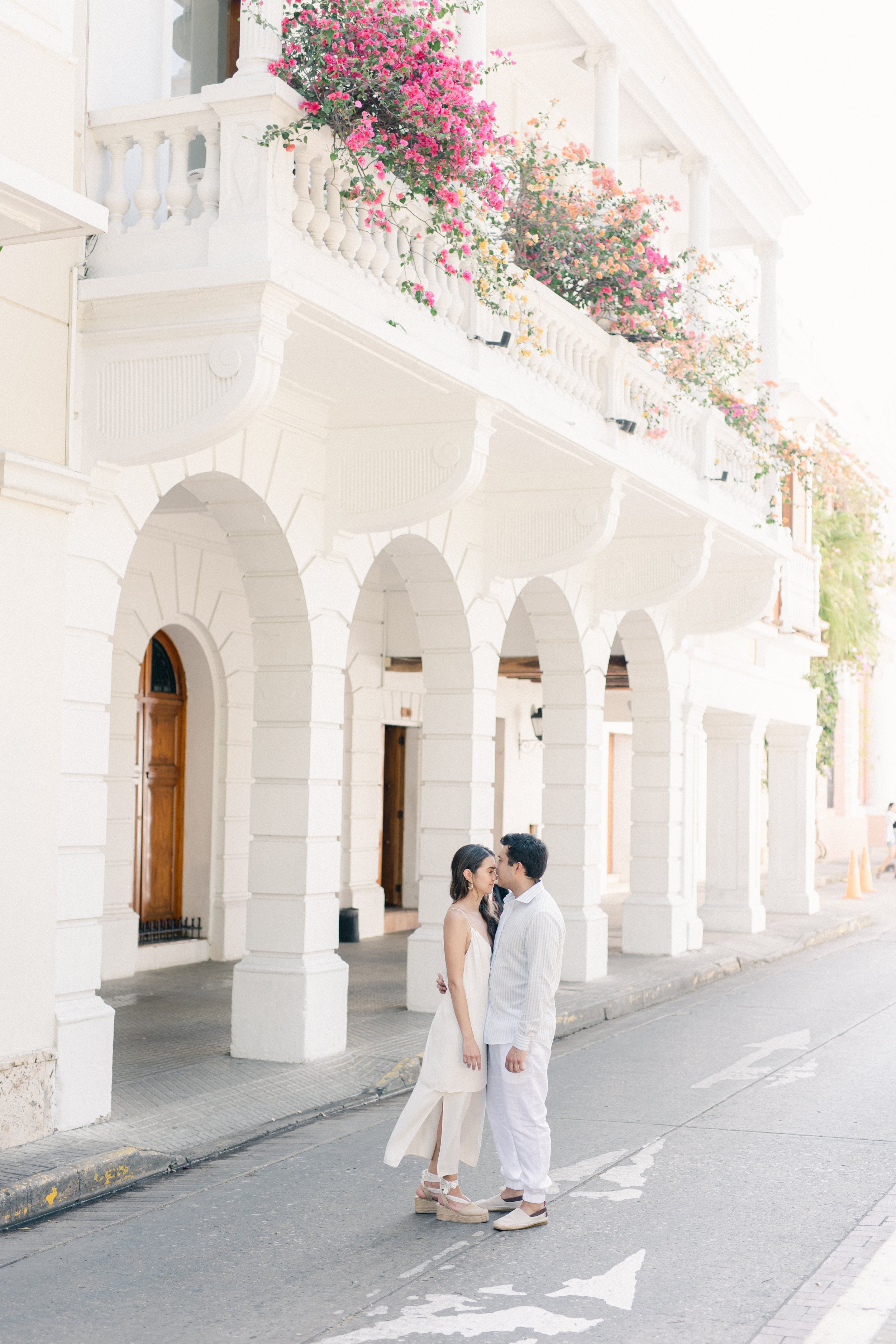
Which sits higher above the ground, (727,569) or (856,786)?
(727,569)

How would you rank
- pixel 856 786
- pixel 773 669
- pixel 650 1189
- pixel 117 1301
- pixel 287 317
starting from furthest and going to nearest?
pixel 856 786, pixel 773 669, pixel 287 317, pixel 650 1189, pixel 117 1301

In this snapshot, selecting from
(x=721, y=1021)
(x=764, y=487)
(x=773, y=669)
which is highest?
(x=764, y=487)

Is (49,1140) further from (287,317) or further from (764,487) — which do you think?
(764,487)

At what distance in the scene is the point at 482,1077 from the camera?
6176 millimetres

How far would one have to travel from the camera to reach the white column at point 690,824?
1659 centimetres

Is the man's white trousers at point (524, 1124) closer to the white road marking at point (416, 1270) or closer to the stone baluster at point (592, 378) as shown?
the white road marking at point (416, 1270)

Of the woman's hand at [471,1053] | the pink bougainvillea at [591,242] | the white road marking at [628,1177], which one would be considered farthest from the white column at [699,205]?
the woman's hand at [471,1053]

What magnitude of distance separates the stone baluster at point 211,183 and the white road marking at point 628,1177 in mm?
4948

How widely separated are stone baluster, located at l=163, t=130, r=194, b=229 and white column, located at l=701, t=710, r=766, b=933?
41.0 ft

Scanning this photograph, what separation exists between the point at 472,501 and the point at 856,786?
28087 mm

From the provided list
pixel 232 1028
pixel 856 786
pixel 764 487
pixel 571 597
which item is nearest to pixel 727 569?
pixel 764 487

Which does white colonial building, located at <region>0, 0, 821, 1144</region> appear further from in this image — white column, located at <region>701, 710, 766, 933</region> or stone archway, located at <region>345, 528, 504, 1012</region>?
white column, located at <region>701, 710, 766, 933</region>

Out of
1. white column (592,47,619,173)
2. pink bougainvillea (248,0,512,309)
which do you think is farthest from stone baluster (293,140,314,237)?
white column (592,47,619,173)

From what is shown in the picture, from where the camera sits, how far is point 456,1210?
243 inches
